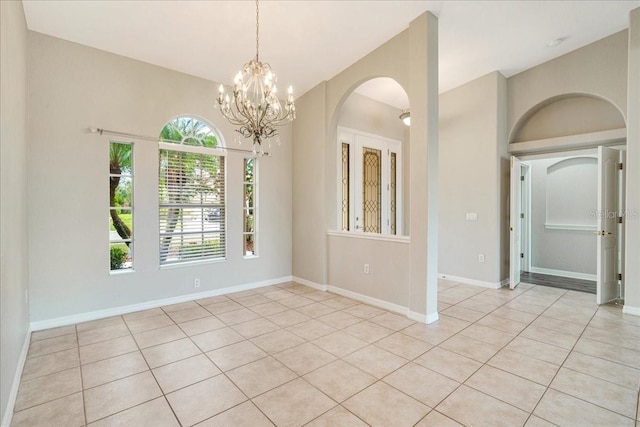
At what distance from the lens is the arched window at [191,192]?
4117 mm

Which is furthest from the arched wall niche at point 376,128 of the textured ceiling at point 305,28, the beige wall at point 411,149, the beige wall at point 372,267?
the textured ceiling at point 305,28

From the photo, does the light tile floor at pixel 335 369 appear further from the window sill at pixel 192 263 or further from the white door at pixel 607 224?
the window sill at pixel 192 263

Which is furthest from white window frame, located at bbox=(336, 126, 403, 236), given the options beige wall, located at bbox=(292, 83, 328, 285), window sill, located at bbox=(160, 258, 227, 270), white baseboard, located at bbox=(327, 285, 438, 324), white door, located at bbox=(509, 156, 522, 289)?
white door, located at bbox=(509, 156, 522, 289)

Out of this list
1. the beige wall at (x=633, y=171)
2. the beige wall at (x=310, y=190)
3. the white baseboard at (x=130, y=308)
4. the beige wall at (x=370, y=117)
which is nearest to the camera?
the white baseboard at (x=130, y=308)

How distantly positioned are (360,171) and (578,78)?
11.6 ft

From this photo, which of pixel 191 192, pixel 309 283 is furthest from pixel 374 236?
pixel 191 192

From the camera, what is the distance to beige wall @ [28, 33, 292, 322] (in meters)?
3.21

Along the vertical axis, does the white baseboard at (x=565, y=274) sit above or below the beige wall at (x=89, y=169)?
below

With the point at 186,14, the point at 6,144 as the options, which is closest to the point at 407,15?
the point at 186,14

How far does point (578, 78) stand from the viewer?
4391mm

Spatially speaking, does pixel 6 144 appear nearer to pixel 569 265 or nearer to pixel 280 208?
pixel 280 208

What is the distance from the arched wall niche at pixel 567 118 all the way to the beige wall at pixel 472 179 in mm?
535

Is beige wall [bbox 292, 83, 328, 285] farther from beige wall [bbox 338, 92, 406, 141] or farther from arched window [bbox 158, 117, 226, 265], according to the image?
arched window [bbox 158, 117, 226, 265]

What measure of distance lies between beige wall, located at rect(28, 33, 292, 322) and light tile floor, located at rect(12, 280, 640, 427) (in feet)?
1.34
